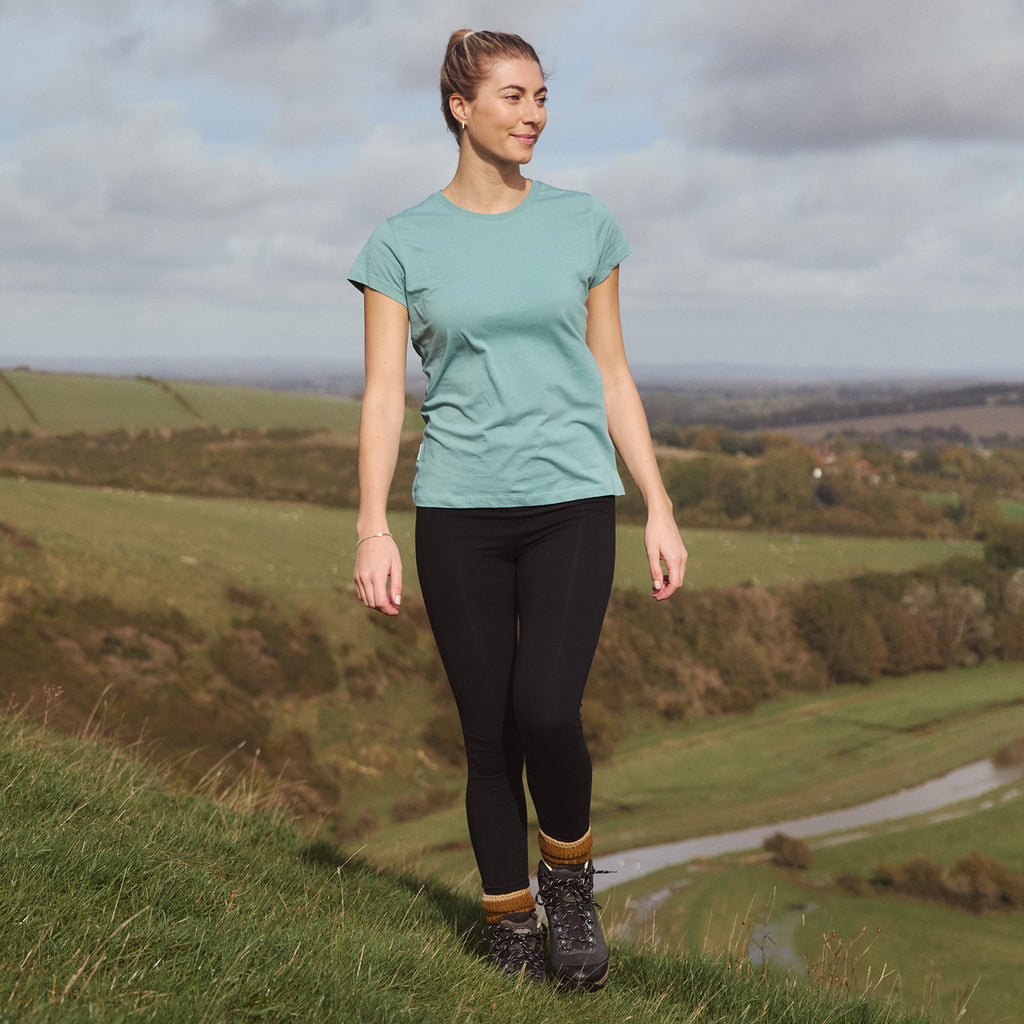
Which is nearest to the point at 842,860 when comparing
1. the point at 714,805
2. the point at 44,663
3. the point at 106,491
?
the point at 714,805

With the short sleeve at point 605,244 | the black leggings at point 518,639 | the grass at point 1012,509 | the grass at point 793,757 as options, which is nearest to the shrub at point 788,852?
the grass at point 793,757

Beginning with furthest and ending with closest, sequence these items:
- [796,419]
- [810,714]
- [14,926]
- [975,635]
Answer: [796,419] < [975,635] < [810,714] < [14,926]

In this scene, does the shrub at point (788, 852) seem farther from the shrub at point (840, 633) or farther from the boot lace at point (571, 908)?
the boot lace at point (571, 908)

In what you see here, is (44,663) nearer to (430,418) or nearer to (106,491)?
(106,491)

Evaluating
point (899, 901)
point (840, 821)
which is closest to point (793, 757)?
point (840, 821)

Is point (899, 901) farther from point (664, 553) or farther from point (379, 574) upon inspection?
point (379, 574)

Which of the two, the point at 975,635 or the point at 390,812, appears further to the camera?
the point at 975,635

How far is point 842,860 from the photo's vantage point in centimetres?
3841

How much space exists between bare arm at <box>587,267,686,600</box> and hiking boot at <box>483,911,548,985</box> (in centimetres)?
99

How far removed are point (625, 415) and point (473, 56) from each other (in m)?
1.03

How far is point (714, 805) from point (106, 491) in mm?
28151

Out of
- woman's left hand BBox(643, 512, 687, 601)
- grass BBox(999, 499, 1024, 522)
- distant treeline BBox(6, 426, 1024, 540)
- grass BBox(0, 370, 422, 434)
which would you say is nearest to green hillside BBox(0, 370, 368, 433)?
grass BBox(0, 370, 422, 434)

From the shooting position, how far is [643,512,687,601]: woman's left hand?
107 inches

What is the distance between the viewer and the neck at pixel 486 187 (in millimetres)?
2676
